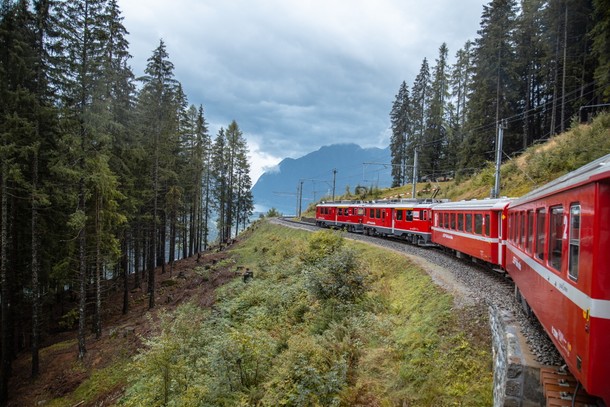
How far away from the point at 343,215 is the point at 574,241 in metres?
30.2

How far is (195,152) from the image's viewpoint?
115 ft

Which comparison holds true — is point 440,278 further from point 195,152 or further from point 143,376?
point 195,152

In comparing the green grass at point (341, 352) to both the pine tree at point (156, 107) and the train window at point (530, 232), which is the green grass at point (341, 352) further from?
the pine tree at point (156, 107)

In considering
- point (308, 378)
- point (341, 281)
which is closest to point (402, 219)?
point (341, 281)

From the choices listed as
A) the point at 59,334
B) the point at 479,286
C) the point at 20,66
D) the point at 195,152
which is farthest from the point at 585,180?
the point at 195,152

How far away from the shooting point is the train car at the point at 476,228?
11913 millimetres

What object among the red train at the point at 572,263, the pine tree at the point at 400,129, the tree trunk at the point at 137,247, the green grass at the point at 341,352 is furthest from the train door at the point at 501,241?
the pine tree at the point at 400,129

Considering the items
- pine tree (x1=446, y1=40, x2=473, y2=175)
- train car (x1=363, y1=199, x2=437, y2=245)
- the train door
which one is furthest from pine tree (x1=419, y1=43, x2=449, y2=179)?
the train door

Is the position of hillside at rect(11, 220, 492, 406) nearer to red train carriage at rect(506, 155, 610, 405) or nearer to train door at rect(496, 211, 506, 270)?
red train carriage at rect(506, 155, 610, 405)

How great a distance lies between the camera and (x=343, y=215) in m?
34.5

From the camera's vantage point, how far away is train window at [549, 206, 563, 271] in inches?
193

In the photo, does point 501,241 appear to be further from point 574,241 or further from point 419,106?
point 419,106

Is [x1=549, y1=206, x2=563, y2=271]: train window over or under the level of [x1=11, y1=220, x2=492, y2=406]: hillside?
over

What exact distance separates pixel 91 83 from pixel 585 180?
16509 millimetres
